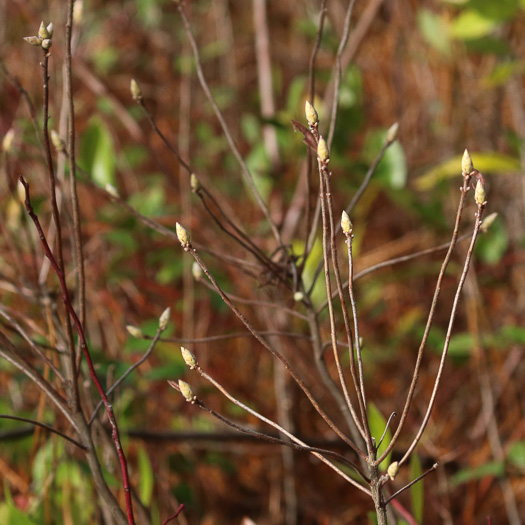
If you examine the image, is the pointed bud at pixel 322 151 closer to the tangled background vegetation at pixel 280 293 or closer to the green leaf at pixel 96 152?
the tangled background vegetation at pixel 280 293

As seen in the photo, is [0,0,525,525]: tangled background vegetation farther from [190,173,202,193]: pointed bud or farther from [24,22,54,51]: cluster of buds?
[24,22,54,51]: cluster of buds

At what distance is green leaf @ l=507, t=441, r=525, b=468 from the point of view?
3.17ft

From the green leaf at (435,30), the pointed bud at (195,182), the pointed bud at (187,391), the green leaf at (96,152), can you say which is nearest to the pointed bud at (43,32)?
the pointed bud at (195,182)

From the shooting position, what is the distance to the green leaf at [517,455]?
3.17 feet

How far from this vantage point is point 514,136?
124cm

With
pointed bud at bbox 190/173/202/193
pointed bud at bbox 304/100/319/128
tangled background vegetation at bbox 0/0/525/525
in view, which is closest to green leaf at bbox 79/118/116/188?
tangled background vegetation at bbox 0/0/525/525

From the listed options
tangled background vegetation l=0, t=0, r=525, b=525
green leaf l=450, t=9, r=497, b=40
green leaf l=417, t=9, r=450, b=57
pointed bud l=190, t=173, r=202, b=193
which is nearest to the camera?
pointed bud l=190, t=173, r=202, b=193

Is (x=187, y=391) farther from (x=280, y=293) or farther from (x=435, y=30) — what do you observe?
(x=435, y=30)

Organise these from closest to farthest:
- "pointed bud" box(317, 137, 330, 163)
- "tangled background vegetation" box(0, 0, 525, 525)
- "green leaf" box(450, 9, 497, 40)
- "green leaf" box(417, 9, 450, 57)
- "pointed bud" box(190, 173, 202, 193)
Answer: "pointed bud" box(317, 137, 330, 163) < "pointed bud" box(190, 173, 202, 193) < "tangled background vegetation" box(0, 0, 525, 525) < "green leaf" box(450, 9, 497, 40) < "green leaf" box(417, 9, 450, 57)

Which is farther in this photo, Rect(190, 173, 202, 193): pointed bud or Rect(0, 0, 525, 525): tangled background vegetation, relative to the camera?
Rect(0, 0, 525, 525): tangled background vegetation

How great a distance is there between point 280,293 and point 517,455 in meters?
0.49

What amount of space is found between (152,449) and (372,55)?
1359mm

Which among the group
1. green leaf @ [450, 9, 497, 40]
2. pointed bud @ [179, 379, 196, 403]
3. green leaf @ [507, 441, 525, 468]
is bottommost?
green leaf @ [507, 441, 525, 468]

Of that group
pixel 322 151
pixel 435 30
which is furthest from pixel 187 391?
pixel 435 30
